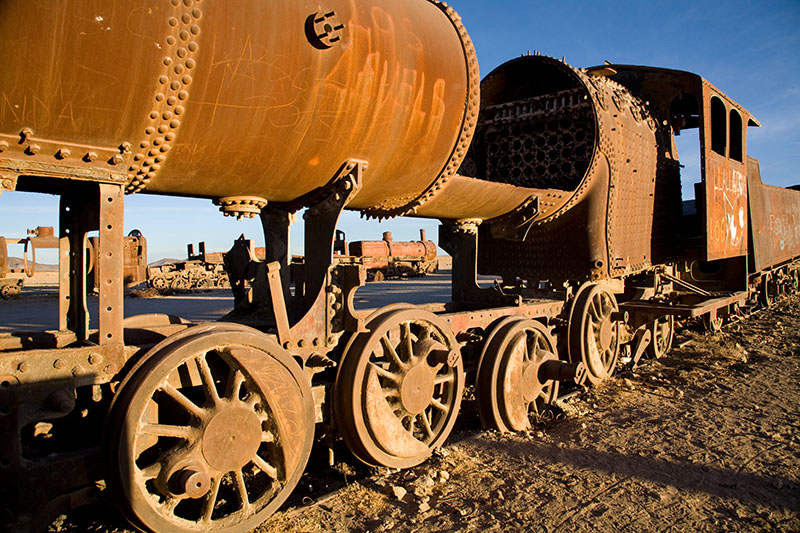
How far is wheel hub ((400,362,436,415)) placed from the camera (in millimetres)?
3732

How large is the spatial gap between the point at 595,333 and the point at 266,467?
453cm

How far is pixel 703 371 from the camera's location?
6.92 m

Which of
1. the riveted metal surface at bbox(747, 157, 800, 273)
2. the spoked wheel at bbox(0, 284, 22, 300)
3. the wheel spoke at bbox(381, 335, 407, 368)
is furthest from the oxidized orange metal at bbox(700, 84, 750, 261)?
the spoked wheel at bbox(0, 284, 22, 300)

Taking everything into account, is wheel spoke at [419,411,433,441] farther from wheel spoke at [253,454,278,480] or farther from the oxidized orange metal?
the oxidized orange metal

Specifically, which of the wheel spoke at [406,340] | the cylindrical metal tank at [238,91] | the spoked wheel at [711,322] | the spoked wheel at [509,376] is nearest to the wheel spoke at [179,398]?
the cylindrical metal tank at [238,91]

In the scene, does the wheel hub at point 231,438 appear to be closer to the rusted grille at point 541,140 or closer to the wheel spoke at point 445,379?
the wheel spoke at point 445,379

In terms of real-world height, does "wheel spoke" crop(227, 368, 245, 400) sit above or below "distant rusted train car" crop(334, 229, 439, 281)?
below

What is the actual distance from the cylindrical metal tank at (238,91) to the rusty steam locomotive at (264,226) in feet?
0.03

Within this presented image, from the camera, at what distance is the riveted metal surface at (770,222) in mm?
9805

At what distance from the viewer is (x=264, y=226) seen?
3848 millimetres

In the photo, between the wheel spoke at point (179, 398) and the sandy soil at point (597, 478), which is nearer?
the wheel spoke at point (179, 398)

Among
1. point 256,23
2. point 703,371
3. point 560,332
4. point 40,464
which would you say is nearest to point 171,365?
point 40,464

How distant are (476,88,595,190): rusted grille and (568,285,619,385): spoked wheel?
4.38 feet

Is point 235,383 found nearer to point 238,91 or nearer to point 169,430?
point 169,430
